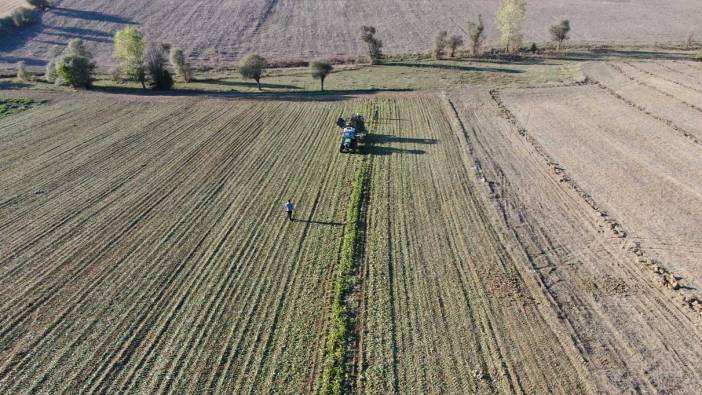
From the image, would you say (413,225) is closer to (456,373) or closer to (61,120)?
(456,373)

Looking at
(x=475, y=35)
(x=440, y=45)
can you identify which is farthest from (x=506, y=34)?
(x=440, y=45)

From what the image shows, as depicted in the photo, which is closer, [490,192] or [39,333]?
[39,333]

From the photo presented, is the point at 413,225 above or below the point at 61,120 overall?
below

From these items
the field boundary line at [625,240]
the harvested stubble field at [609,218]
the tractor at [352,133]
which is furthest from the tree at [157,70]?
the field boundary line at [625,240]

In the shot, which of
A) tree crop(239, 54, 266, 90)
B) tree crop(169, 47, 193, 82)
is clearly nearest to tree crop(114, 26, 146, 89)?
tree crop(169, 47, 193, 82)

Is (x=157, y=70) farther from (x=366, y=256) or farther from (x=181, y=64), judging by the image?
(x=366, y=256)

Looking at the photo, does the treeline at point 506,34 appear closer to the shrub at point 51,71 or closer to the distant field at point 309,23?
the distant field at point 309,23

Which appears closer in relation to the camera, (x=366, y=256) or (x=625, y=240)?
(x=366, y=256)

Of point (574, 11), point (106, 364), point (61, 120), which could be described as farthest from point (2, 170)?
point (574, 11)
